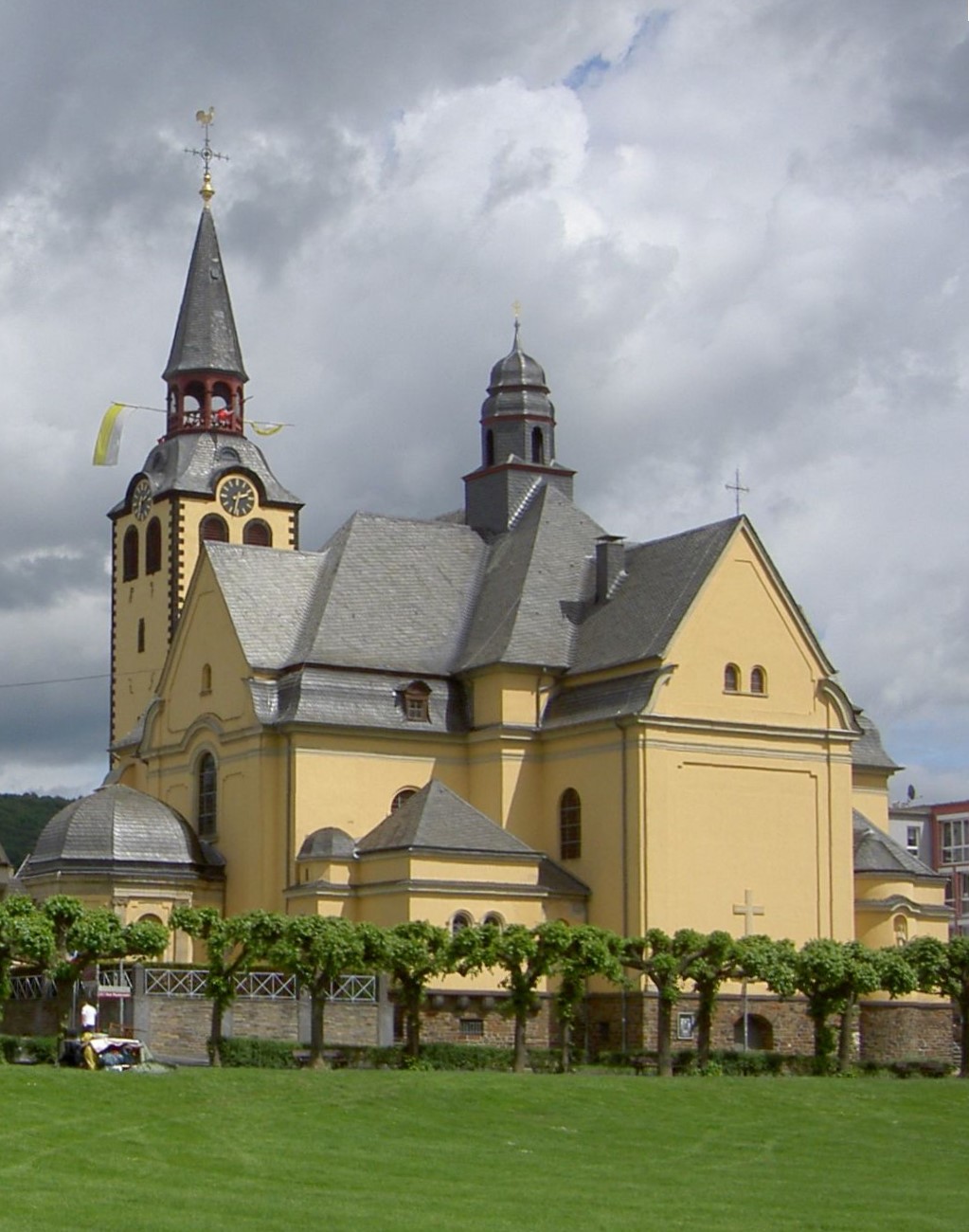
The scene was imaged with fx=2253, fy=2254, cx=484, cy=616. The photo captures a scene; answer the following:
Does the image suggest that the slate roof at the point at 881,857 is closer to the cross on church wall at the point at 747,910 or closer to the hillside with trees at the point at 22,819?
the cross on church wall at the point at 747,910

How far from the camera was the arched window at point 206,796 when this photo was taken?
74375 mm

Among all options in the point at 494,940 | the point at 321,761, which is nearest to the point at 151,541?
the point at 321,761

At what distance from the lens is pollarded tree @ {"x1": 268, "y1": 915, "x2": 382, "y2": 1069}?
54.2m

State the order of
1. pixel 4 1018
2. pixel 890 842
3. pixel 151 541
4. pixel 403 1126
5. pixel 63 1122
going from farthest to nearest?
Result: pixel 151 541
pixel 890 842
pixel 4 1018
pixel 403 1126
pixel 63 1122

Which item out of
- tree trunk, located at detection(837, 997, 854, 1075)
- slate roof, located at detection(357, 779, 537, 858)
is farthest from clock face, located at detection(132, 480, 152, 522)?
tree trunk, located at detection(837, 997, 854, 1075)

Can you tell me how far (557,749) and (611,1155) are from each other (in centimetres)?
3195

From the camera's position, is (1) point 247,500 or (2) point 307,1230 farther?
(1) point 247,500

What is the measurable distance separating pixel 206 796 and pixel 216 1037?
22446 millimetres

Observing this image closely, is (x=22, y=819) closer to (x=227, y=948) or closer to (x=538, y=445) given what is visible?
(x=538, y=445)

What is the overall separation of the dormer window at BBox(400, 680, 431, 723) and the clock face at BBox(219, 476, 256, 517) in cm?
2477

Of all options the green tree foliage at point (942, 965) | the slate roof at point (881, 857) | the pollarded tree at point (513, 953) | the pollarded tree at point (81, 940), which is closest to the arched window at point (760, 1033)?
the green tree foliage at point (942, 965)

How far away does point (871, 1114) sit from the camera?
1908 inches

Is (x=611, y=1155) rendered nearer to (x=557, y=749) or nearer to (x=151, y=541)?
(x=557, y=749)

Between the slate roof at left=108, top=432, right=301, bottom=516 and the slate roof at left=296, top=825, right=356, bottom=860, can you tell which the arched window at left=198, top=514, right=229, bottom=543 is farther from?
the slate roof at left=296, top=825, right=356, bottom=860
